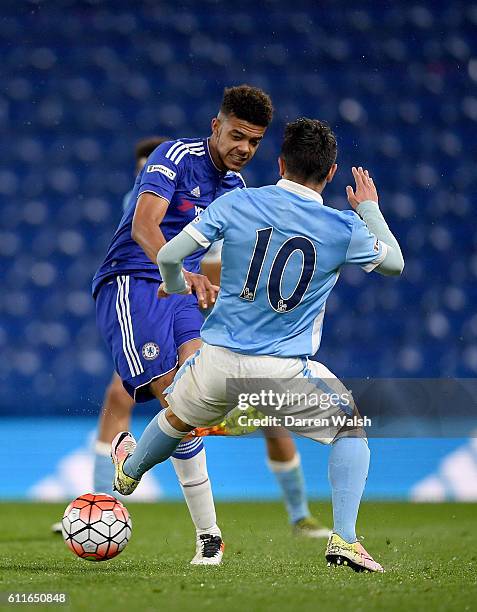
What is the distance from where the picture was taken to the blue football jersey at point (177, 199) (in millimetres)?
3924

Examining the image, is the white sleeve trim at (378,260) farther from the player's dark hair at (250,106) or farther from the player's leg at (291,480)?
the player's leg at (291,480)

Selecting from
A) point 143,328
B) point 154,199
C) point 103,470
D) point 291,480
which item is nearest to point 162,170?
point 154,199

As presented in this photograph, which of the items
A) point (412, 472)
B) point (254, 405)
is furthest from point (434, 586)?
point (412, 472)

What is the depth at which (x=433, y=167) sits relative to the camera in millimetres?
8195

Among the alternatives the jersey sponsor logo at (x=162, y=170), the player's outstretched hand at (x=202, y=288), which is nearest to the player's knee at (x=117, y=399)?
the jersey sponsor logo at (x=162, y=170)

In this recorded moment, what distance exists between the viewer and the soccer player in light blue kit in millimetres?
3203

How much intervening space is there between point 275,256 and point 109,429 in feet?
7.57

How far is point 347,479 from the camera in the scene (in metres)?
3.21

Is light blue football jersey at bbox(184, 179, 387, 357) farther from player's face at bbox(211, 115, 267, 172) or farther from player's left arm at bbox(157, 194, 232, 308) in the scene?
player's face at bbox(211, 115, 267, 172)

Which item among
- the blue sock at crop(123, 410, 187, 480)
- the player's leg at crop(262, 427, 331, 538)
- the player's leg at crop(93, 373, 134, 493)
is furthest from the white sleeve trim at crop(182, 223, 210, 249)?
the player's leg at crop(93, 373, 134, 493)

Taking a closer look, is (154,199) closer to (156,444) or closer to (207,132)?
(156,444)

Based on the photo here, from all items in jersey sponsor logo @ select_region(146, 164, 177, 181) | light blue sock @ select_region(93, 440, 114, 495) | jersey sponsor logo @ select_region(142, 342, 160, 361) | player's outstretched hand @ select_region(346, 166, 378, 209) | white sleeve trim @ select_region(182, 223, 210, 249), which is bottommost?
light blue sock @ select_region(93, 440, 114, 495)

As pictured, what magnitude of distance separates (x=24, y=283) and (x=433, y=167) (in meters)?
3.19

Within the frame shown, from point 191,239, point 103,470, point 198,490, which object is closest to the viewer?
point 191,239
